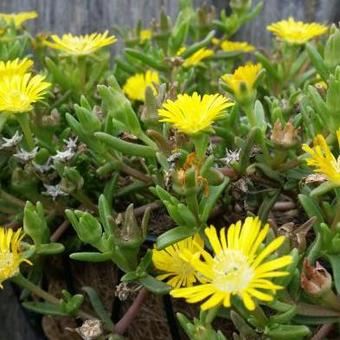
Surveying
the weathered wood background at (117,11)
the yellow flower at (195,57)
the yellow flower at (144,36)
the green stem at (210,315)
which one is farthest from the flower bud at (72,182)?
the weathered wood background at (117,11)

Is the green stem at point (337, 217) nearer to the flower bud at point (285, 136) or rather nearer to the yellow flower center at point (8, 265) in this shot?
the flower bud at point (285, 136)

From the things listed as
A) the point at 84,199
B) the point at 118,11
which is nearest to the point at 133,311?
the point at 84,199

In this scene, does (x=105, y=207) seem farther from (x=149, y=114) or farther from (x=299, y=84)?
(x=299, y=84)

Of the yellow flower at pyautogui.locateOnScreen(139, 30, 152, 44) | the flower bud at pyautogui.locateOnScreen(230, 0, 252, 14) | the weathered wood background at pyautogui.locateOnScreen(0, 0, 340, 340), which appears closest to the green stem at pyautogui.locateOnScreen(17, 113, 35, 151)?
the yellow flower at pyautogui.locateOnScreen(139, 30, 152, 44)

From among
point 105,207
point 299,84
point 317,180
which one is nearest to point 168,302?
point 105,207

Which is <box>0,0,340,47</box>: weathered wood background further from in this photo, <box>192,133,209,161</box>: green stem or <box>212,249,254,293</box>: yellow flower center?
<box>212,249,254,293</box>: yellow flower center
